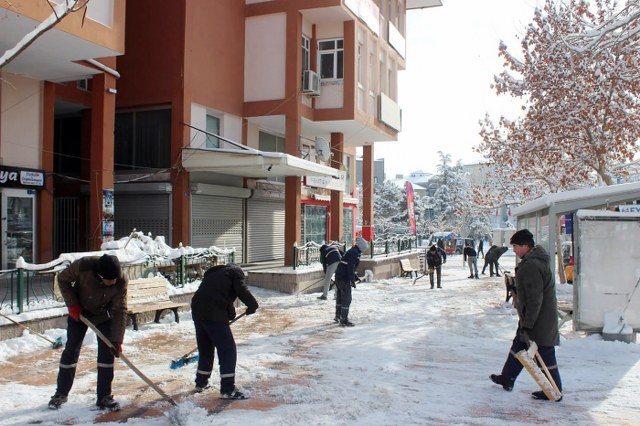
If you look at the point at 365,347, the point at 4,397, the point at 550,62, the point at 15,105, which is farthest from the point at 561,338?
the point at 15,105

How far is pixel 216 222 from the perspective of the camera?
60.1 ft

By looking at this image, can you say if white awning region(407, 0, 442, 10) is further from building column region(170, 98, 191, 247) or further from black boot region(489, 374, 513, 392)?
black boot region(489, 374, 513, 392)

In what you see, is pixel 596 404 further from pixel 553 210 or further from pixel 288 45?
pixel 288 45

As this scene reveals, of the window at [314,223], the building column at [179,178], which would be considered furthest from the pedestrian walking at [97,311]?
the window at [314,223]

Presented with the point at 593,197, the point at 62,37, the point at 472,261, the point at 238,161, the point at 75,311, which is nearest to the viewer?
the point at 75,311

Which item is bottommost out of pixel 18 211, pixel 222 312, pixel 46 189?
pixel 222 312

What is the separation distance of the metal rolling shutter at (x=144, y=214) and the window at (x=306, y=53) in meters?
7.30

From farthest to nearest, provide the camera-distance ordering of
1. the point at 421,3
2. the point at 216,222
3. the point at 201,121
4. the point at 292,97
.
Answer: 1. the point at 421,3
2. the point at 292,97
3. the point at 216,222
4. the point at 201,121

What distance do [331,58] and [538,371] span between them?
17.1 metres

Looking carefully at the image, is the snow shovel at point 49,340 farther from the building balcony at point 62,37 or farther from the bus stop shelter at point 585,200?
Answer: the bus stop shelter at point 585,200

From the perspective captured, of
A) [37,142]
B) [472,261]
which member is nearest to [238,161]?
[37,142]

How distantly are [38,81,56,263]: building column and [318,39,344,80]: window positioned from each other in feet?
33.1

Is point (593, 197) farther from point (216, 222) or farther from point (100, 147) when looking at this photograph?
point (216, 222)

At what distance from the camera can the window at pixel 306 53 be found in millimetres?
20516
